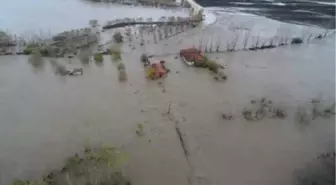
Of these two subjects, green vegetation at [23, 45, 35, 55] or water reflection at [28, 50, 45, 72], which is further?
green vegetation at [23, 45, 35, 55]

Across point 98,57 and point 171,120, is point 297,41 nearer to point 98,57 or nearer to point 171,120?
point 171,120

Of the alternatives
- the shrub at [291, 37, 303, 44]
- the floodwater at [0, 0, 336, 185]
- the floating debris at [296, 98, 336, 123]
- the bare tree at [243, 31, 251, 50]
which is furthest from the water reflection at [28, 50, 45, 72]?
the shrub at [291, 37, 303, 44]

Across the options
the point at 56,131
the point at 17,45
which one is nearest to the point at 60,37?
the point at 17,45

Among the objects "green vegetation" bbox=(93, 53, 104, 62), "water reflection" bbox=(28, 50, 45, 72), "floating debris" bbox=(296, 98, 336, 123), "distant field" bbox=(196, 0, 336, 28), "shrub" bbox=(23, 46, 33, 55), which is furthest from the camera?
"distant field" bbox=(196, 0, 336, 28)

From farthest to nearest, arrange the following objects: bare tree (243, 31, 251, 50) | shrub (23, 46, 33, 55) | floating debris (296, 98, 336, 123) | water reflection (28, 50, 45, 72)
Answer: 1. bare tree (243, 31, 251, 50)
2. shrub (23, 46, 33, 55)
3. water reflection (28, 50, 45, 72)
4. floating debris (296, 98, 336, 123)

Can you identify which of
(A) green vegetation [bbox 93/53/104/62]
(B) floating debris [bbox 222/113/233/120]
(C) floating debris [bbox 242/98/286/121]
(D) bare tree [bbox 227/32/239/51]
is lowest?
(B) floating debris [bbox 222/113/233/120]

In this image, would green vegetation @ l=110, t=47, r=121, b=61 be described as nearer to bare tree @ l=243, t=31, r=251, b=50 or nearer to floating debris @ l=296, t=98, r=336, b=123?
bare tree @ l=243, t=31, r=251, b=50
